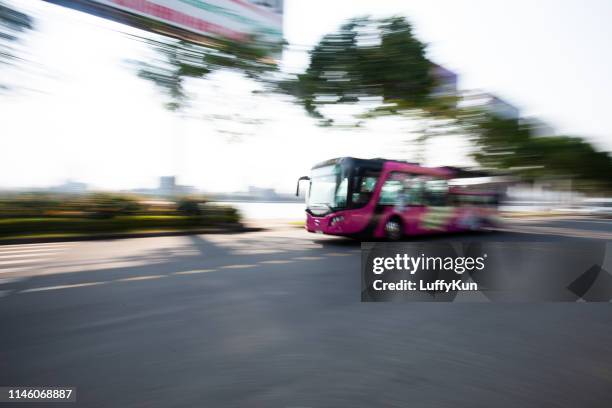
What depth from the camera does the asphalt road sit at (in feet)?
7.59

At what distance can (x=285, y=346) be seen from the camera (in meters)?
3.01

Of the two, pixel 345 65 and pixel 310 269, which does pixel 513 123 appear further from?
pixel 310 269

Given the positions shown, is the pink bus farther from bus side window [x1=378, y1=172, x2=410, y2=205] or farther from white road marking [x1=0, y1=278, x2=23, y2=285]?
white road marking [x1=0, y1=278, x2=23, y2=285]

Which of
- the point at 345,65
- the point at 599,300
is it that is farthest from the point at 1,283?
the point at 345,65

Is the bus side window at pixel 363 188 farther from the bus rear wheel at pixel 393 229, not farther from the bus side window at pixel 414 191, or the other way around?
the bus side window at pixel 414 191

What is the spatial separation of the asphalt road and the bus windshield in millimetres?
3967

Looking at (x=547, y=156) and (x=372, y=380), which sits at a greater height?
(x=547, y=156)

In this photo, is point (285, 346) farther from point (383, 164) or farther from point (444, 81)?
point (444, 81)

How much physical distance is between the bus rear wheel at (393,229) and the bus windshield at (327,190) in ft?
5.33

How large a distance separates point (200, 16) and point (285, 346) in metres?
16.5

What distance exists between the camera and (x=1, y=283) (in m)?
5.09

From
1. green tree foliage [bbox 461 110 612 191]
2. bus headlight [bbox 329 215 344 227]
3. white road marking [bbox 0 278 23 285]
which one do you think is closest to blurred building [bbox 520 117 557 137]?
green tree foliage [bbox 461 110 612 191]

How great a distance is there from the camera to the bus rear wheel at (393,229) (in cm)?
975

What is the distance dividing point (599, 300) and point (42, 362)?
20.3 feet
